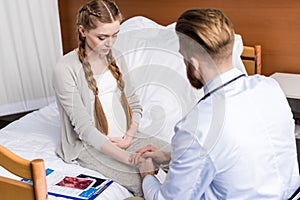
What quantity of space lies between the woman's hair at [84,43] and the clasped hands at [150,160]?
189 millimetres

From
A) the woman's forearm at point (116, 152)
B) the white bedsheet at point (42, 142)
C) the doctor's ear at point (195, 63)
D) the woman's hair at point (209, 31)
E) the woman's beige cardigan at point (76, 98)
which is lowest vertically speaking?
the white bedsheet at point (42, 142)

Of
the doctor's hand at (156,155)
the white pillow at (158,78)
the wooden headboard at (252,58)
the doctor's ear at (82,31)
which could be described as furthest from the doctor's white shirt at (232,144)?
the wooden headboard at (252,58)

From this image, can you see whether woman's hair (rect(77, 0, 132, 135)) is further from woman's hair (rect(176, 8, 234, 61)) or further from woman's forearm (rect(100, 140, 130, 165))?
woman's hair (rect(176, 8, 234, 61))

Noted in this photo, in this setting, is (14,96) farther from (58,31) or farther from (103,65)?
(103,65)

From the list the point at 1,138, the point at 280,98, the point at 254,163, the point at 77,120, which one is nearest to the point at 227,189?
the point at 254,163

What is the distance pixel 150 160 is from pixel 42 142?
2.12 ft

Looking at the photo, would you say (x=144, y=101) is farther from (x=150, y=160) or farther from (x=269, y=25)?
(x=269, y=25)

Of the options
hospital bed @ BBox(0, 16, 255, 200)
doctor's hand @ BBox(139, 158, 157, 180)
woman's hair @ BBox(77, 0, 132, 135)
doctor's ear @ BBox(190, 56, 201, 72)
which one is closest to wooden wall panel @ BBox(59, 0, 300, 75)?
hospital bed @ BBox(0, 16, 255, 200)

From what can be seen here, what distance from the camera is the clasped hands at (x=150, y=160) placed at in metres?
1.57

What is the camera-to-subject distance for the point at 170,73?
1.84 metres

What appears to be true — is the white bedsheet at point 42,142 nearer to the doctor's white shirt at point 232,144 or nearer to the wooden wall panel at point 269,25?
the doctor's white shirt at point 232,144

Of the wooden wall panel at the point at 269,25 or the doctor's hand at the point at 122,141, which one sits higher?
the wooden wall panel at the point at 269,25

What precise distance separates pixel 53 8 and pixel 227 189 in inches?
88.1

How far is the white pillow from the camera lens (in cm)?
170
